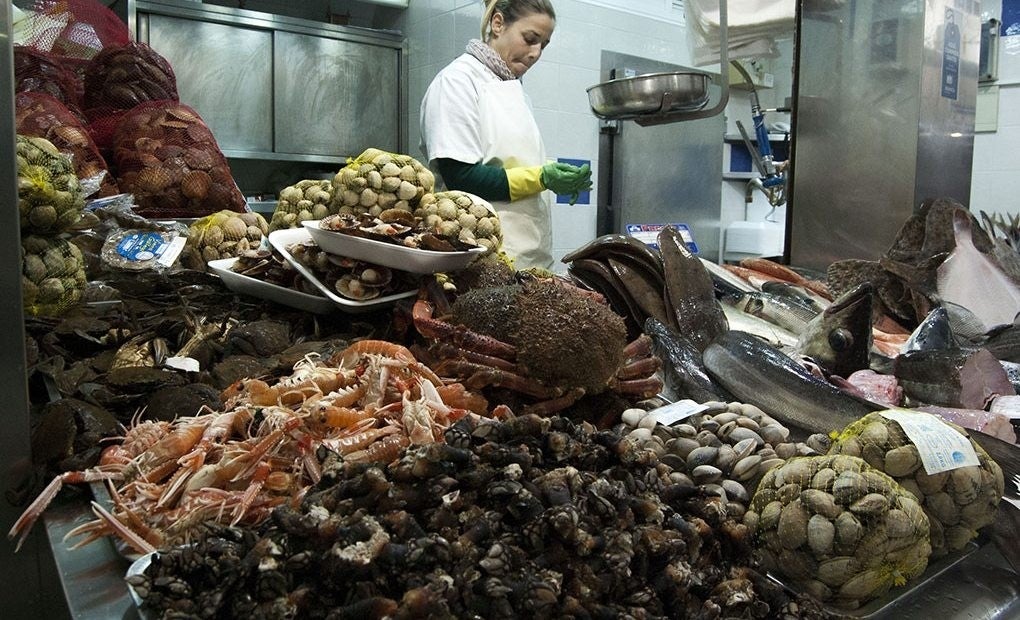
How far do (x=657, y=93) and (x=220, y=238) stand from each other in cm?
159

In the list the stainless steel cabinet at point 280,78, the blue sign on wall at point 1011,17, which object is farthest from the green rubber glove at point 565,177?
the blue sign on wall at point 1011,17

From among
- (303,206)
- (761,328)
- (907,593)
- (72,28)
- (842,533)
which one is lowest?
(907,593)

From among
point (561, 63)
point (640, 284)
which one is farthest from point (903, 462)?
point (561, 63)

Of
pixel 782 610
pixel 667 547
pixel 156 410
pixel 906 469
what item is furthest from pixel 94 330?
pixel 906 469

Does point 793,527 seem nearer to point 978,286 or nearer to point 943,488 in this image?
point 943,488

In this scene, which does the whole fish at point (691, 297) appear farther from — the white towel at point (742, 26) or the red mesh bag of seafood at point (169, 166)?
the white towel at point (742, 26)

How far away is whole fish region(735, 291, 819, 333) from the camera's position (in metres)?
2.48

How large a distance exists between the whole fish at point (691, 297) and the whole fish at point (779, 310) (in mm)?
375

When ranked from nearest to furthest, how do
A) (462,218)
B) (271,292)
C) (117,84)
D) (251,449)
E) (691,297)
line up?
1. (251,449)
2. (271,292)
3. (691,297)
4. (462,218)
5. (117,84)

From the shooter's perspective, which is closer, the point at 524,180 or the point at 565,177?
the point at 565,177

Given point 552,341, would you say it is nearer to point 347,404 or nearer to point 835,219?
point 347,404

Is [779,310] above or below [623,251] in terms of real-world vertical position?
below

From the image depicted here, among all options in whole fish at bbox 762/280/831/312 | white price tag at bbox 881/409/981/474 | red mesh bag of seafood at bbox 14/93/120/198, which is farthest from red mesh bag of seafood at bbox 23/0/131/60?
white price tag at bbox 881/409/981/474

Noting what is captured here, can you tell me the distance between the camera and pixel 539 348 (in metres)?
1.58
